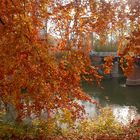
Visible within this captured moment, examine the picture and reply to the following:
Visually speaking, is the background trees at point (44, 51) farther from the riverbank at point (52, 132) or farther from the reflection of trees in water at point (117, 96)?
the reflection of trees in water at point (117, 96)

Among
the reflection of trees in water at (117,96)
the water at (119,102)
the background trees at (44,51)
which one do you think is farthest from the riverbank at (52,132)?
the reflection of trees in water at (117,96)

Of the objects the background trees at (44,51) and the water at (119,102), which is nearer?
the background trees at (44,51)

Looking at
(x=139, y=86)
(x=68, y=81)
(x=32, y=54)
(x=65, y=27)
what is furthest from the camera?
(x=139, y=86)

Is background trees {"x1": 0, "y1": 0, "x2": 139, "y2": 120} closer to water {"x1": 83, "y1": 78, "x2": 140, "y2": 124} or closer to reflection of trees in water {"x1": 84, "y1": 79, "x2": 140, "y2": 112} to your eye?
water {"x1": 83, "y1": 78, "x2": 140, "y2": 124}

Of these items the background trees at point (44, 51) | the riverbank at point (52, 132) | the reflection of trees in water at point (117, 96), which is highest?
the background trees at point (44, 51)

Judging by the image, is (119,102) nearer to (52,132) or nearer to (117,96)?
(117,96)

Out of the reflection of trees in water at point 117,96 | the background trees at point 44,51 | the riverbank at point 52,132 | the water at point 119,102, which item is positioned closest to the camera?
the background trees at point 44,51

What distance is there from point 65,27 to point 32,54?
2257mm

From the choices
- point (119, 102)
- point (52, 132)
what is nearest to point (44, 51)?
point (52, 132)

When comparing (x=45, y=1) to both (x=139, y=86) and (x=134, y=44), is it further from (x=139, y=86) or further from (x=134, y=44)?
(x=139, y=86)

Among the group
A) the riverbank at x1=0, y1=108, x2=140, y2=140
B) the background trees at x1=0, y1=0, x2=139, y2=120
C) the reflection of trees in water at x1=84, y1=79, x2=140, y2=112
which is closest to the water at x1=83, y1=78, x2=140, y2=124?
the reflection of trees in water at x1=84, y1=79, x2=140, y2=112

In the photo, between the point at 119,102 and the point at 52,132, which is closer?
the point at 52,132

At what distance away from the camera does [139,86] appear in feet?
172

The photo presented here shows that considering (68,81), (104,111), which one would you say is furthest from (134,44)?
(104,111)
